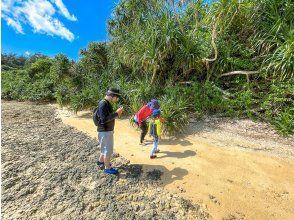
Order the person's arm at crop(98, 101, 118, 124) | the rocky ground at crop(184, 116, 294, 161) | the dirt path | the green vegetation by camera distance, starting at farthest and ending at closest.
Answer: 1. the green vegetation
2. the rocky ground at crop(184, 116, 294, 161)
3. the person's arm at crop(98, 101, 118, 124)
4. the dirt path

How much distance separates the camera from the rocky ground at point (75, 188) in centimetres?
337

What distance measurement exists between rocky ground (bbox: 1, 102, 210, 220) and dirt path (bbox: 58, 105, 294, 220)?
30 cm

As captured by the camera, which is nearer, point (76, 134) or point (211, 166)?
point (211, 166)

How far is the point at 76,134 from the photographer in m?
6.77

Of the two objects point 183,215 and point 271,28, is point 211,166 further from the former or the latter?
point 271,28

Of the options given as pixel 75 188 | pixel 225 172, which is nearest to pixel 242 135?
pixel 225 172

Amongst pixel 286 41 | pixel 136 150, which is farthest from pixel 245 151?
pixel 286 41

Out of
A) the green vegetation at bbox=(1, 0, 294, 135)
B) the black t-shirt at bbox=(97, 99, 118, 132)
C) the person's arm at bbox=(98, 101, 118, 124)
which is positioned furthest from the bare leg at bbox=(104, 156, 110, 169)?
the green vegetation at bbox=(1, 0, 294, 135)

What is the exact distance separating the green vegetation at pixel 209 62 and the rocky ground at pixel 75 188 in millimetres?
2345

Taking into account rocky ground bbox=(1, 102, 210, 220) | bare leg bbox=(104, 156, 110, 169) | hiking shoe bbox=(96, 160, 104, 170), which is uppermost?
bare leg bbox=(104, 156, 110, 169)

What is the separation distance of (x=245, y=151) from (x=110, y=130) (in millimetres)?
2991

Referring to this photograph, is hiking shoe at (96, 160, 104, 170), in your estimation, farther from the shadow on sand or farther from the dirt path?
the dirt path

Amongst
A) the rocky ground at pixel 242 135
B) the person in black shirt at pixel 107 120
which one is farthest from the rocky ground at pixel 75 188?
the rocky ground at pixel 242 135

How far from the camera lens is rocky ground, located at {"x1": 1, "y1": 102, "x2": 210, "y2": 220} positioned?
11.0ft
